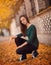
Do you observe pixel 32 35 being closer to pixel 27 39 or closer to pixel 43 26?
pixel 27 39

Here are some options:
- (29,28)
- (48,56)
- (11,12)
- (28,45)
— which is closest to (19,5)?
(11,12)

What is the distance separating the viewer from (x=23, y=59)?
2682 millimetres

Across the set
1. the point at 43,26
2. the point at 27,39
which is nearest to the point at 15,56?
the point at 27,39

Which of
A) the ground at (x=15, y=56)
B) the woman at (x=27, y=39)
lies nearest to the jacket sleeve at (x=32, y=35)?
the woman at (x=27, y=39)

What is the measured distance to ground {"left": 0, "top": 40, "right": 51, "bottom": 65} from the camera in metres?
2.60

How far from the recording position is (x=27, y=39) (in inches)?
105

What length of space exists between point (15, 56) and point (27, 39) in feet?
0.81

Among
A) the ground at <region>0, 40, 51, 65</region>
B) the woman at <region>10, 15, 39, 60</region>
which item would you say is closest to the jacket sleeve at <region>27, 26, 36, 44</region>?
the woman at <region>10, 15, 39, 60</region>

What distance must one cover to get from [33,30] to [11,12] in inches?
14.8

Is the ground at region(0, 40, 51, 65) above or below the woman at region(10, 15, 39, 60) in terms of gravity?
below

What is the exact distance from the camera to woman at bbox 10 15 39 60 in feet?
8.77

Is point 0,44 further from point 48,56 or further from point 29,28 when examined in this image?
point 48,56

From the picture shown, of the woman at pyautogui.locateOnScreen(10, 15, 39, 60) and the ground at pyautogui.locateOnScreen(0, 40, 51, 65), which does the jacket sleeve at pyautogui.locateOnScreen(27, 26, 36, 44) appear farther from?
the ground at pyautogui.locateOnScreen(0, 40, 51, 65)

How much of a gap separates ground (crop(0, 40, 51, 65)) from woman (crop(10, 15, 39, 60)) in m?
0.05
